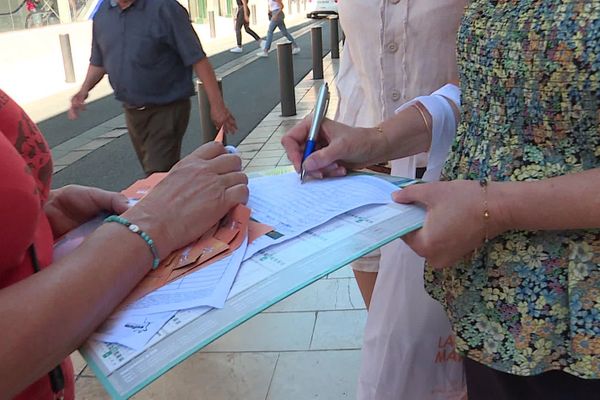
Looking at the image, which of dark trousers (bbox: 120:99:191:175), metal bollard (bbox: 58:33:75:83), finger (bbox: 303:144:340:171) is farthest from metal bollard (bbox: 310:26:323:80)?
finger (bbox: 303:144:340:171)

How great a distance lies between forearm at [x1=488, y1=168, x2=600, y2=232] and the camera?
98 cm

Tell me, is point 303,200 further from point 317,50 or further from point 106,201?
point 317,50

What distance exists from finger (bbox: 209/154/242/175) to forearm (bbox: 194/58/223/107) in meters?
2.99

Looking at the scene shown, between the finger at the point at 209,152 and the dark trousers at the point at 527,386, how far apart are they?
629 mm

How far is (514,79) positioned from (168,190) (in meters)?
0.60

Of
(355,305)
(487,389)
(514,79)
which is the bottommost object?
(355,305)

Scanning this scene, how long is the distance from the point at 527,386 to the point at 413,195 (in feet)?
1.28

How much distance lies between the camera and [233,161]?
1.22m

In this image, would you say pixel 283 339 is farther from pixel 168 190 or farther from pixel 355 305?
pixel 168 190

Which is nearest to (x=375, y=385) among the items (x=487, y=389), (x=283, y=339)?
(x=487, y=389)

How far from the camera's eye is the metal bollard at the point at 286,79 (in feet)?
26.8

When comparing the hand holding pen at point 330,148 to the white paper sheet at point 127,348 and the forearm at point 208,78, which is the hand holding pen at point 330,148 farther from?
the forearm at point 208,78

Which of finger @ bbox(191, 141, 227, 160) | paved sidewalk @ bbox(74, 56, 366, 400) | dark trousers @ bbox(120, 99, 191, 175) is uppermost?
finger @ bbox(191, 141, 227, 160)

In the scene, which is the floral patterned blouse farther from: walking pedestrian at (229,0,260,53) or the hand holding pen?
walking pedestrian at (229,0,260,53)
